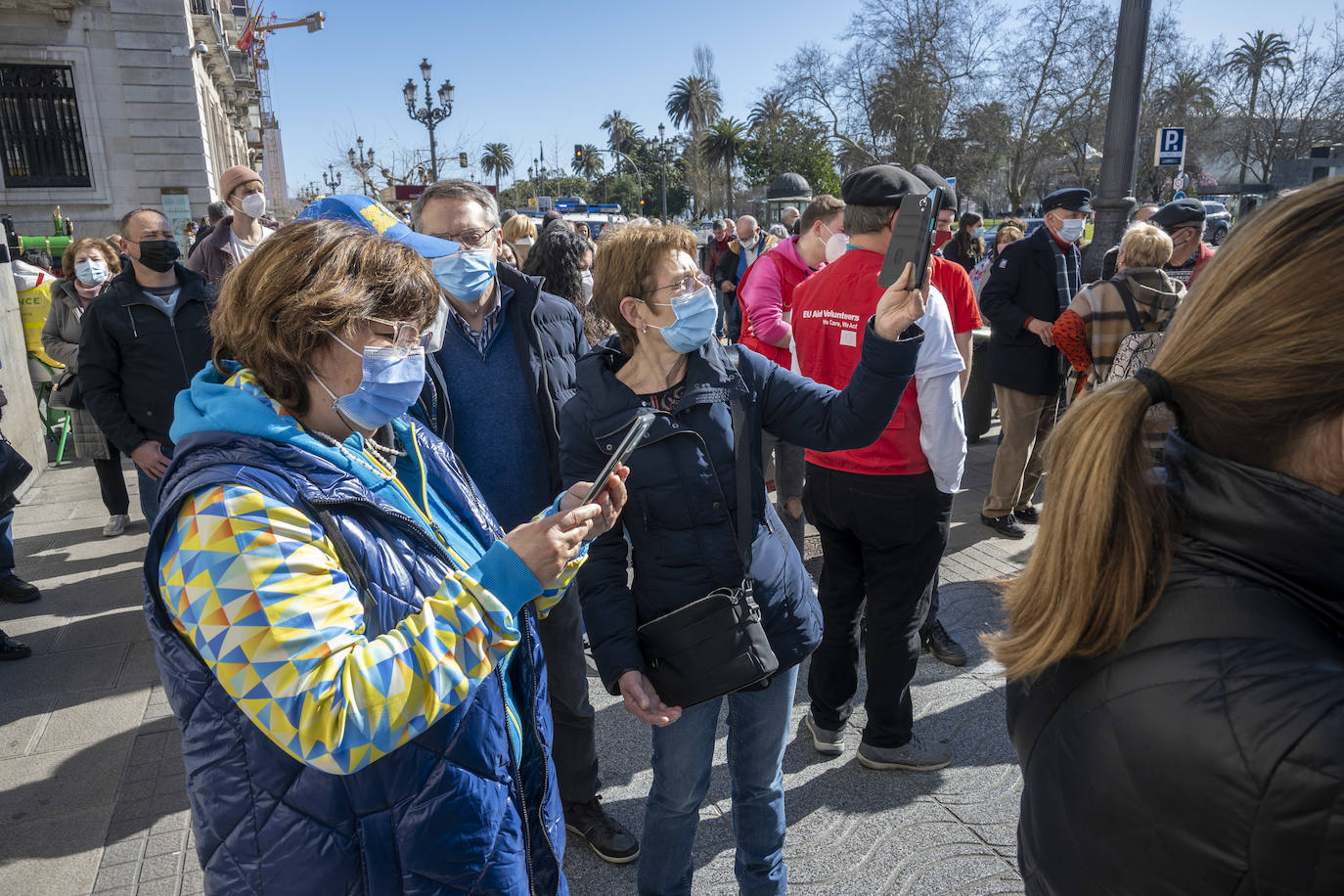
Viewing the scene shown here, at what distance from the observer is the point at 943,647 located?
4.13 meters

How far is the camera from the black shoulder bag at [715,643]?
206 cm

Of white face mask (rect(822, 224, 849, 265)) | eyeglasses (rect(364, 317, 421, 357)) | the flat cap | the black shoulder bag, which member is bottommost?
the black shoulder bag

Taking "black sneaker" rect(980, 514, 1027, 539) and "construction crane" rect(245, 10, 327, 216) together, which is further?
"construction crane" rect(245, 10, 327, 216)

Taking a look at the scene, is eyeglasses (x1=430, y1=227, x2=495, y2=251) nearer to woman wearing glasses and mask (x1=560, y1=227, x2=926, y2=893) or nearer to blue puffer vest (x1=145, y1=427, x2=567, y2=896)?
woman wearing glasses and mask (x1=560, y1=227, x2=926, y2=893)

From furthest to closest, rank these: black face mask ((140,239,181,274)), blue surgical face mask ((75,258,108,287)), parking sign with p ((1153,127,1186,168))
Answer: parking sign with p ((1153,127,1186,168)), blue surgical face mask ((75,258,108,287)), black face mask ((140,239,181,274))

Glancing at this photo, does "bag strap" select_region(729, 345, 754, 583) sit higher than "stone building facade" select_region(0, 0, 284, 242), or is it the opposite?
"stone building facade" select_region(0, 0, 284, 242)

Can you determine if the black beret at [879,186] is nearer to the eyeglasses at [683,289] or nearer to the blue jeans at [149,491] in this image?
the eyeglasses at [683,289]

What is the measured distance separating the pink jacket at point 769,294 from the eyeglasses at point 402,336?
3.42 m

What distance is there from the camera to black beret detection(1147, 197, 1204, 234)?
18.0 ft

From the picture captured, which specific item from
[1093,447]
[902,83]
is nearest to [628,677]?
[1093,447]

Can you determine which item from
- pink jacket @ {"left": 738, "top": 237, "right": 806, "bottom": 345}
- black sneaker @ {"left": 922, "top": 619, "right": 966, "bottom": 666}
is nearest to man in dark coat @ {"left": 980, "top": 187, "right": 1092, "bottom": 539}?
pink jacket @ {"left": 738, "top": 237, "right": 806, "bottom": 345}

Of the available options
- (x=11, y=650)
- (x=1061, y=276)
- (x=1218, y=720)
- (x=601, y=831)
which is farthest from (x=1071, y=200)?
(x=11, y=650)

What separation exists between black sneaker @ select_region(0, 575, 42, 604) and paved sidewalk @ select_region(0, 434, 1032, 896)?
277 mm

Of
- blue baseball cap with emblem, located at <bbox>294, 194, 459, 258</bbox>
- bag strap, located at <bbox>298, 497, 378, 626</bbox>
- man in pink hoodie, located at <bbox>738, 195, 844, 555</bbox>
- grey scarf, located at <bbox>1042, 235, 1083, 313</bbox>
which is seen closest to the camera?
bag strap, located at <bbox>298, 497, 378, 626</bbox>
